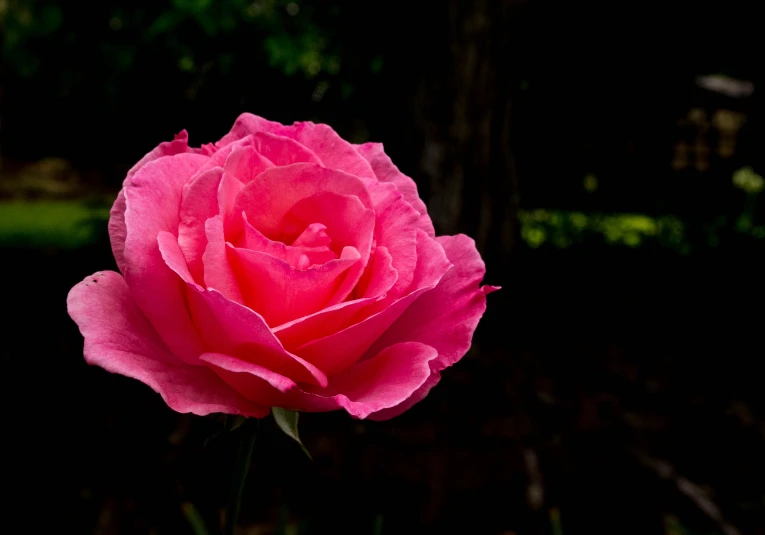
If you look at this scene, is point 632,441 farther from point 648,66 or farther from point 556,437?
point 648,66

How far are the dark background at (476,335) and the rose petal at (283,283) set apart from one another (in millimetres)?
446

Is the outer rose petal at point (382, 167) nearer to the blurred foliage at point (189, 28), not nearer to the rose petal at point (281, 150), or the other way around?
the rose petal at point (281, 150)

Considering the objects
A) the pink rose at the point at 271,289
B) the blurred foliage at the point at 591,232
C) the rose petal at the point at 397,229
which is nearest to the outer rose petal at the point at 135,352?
the pink rose at the point at 271,289

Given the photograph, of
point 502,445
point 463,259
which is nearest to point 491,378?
point 502,445

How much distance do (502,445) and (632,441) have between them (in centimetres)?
37

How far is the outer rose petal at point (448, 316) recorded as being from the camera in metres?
0.34

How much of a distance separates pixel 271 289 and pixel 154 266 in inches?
2.4

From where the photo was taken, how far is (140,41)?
6.41ft

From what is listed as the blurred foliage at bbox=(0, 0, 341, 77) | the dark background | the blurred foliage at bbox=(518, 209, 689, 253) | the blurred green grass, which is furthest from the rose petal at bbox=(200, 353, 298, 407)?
the blurred foliage at bbox=(518, 209, 689, 253)

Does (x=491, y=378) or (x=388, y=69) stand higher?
(x=388, y=69)

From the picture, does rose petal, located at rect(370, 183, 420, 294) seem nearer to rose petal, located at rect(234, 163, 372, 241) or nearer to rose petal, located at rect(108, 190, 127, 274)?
rose petal, located at rect(234, 163, 372, 241)

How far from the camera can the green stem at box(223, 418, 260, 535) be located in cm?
33

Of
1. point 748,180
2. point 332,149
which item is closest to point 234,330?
point 332,149

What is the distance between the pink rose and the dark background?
434 millimetres
